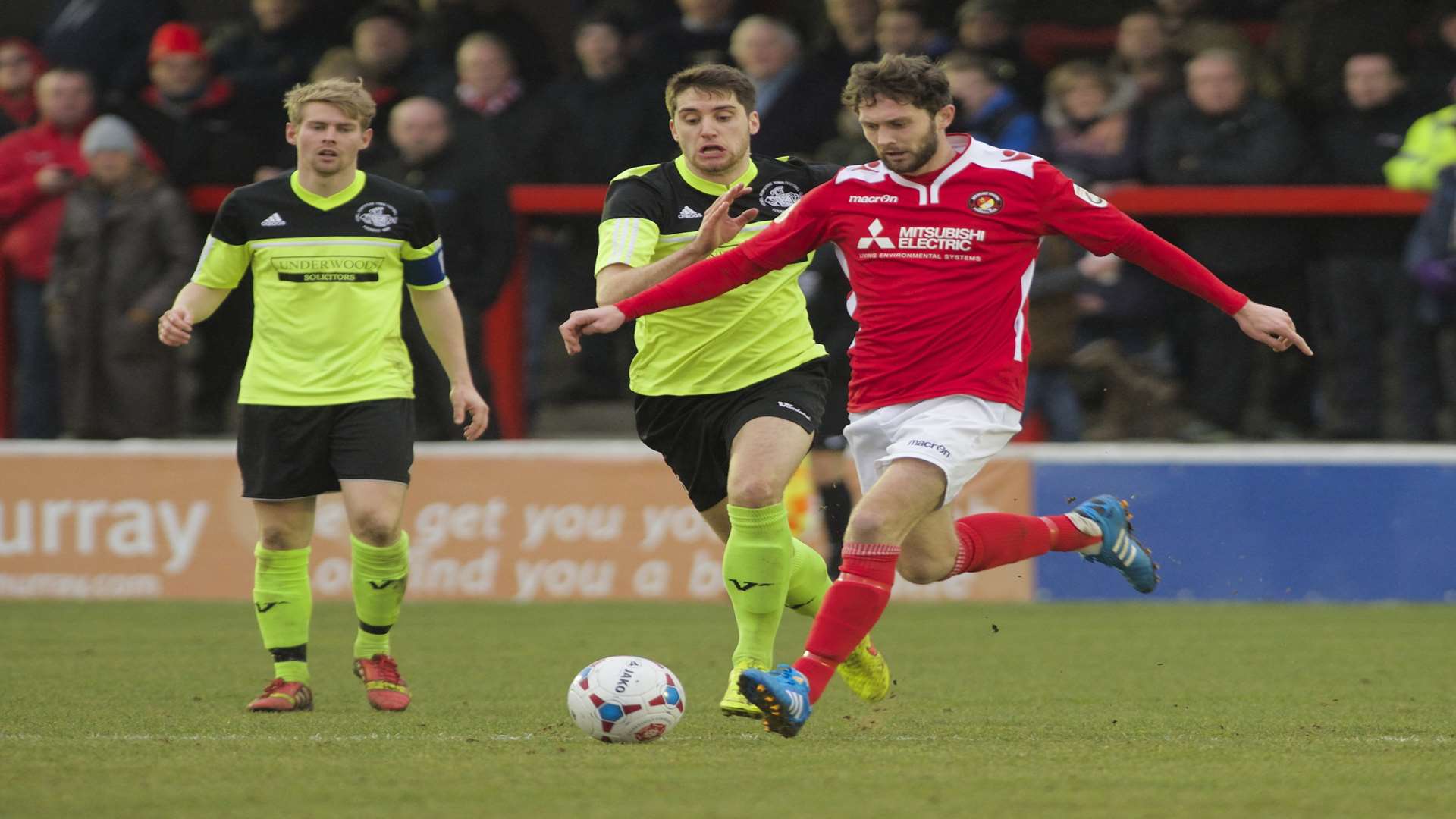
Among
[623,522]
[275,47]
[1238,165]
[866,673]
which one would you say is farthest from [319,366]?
[275,47]

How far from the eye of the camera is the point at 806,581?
7.49 metres

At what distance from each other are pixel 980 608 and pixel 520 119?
12.8 feet

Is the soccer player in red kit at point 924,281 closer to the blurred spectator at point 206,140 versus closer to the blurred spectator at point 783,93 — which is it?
the blurred spectator at point 783,93

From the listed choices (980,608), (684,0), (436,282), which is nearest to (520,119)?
(684,0)

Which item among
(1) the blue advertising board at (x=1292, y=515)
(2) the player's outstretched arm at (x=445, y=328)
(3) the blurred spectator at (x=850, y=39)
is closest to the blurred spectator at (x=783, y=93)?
(3) the blurred spectator at (x=850, y=39)

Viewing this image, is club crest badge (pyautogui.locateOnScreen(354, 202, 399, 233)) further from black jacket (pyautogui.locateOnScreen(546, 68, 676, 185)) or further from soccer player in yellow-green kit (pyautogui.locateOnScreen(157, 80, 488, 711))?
black jacket (pyautogui.locateOnScreen(546, 68, 676, 185))

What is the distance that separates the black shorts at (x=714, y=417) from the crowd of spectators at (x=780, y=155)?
4.29 metres

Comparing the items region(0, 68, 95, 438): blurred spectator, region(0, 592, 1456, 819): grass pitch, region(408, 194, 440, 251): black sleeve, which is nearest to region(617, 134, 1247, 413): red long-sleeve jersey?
region(0, 592, 1456, 819): grass pitch

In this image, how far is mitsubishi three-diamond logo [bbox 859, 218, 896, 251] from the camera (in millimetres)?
6562

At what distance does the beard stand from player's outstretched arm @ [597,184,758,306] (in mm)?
442

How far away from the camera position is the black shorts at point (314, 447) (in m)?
7.39

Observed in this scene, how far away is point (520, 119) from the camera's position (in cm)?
1271

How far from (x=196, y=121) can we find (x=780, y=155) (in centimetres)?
347

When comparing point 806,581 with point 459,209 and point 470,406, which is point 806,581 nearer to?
point 470,406
